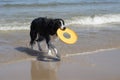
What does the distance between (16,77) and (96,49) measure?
302 cm

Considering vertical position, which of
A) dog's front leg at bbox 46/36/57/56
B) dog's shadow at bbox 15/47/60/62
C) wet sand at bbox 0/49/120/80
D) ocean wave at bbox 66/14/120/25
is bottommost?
ocean wave at bbox 66/14/120/25

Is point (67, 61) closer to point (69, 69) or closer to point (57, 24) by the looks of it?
point (69, 69)

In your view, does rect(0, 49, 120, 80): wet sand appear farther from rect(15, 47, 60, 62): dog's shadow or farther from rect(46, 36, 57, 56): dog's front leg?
rect(46, 36, 57, 56): dog's front leg

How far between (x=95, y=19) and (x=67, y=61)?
7297mm

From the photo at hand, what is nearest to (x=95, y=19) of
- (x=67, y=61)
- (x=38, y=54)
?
(x=38, y=54)

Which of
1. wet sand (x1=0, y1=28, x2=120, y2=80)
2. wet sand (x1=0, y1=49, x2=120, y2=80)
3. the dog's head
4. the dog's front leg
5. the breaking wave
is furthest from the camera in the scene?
the breaking wave

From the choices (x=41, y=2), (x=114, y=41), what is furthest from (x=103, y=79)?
(x=41, y=2)

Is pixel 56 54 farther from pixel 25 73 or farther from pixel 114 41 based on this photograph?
pixel 114 41

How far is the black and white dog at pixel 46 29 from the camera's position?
7.37 meters

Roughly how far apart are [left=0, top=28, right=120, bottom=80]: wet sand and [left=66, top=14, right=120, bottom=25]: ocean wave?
3.44 metres

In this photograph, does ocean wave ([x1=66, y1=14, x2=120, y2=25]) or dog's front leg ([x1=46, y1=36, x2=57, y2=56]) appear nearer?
Result: dog's front leg ([x1=46, y1=36, x2=57, y2=56])

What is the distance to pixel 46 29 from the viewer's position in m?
7.72

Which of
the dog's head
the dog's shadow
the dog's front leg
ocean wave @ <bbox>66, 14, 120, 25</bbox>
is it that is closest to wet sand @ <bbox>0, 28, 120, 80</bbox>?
the dog's shadow

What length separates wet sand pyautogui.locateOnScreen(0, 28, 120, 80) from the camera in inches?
257
